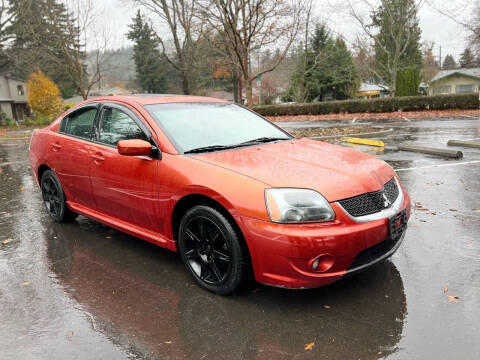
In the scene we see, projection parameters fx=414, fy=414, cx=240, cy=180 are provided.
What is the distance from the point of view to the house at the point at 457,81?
2174 inches

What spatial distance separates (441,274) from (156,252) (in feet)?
8.82

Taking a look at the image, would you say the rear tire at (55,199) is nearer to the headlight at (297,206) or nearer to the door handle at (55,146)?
the door handle at (55,146)

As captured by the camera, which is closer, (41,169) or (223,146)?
(223,146)

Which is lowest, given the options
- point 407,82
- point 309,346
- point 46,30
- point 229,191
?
point 309,346

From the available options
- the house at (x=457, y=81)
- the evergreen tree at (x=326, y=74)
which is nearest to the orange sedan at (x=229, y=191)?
the evergreen tree at (x=326, y=74)

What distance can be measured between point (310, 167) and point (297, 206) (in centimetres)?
51

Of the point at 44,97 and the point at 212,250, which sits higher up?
the point at 44,97

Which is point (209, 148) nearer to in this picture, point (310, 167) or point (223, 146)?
point (223, 146)

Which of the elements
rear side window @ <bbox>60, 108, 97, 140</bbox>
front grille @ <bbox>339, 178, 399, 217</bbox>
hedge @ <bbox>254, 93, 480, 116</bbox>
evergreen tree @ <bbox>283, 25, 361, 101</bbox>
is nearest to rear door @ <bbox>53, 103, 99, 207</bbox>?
rear side window @ <bbox>60, 108, 97, 140</bbox>

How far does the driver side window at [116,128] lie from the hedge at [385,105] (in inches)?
977

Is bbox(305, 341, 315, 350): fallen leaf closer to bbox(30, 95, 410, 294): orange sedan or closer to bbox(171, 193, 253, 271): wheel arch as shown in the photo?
bbox(30, 95, 410, 294): orange sedan

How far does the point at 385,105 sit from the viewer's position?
1046 inches

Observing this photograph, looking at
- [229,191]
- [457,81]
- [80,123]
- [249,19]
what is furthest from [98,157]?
[457,81]

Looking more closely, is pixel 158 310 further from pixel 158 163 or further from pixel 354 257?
pixel 354 257
